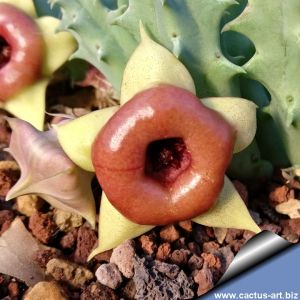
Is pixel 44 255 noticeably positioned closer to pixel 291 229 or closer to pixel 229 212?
pixel 229 212

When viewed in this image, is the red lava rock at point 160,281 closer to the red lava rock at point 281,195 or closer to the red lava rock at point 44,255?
the red lava rock at point 44,255

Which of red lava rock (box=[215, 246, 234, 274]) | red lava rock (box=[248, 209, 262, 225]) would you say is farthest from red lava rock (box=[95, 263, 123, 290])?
red lava rock (box=[248, 209, 262, 225])

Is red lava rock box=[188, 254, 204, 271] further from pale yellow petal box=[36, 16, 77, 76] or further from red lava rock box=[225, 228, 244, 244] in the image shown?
pale yellow petal box=[36, 16, 77, 76]

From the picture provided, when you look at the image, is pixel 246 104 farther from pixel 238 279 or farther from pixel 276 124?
pixel 238 279

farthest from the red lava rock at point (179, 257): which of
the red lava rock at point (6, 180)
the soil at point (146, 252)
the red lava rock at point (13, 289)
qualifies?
the red lava rock at point (6, 180)

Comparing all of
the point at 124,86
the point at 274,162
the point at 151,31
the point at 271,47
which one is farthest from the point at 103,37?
the point at 274,162
